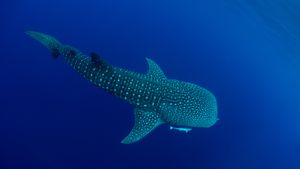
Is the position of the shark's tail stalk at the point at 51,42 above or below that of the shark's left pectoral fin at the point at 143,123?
above

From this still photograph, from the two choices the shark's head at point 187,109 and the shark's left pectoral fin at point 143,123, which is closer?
the shark's head at point 187,109

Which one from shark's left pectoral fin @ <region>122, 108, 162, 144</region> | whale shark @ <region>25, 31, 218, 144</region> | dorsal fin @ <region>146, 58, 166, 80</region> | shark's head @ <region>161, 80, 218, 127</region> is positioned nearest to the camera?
whale shark @ <region>25, 31, 218, 144</region>

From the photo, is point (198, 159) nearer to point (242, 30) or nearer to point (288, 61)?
point (242, 30)

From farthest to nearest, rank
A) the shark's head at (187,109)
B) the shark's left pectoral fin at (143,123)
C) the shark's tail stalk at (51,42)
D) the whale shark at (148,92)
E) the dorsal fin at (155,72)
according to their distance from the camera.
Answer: the dorsal fin at (155,72)
the shark's left pectoral fin at (143,123)
the shark's tail stalk at (51,42)
the shark's head at (187,109)
the whale shark at (148,92)

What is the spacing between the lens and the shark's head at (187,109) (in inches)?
195

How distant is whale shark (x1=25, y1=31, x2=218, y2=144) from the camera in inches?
189

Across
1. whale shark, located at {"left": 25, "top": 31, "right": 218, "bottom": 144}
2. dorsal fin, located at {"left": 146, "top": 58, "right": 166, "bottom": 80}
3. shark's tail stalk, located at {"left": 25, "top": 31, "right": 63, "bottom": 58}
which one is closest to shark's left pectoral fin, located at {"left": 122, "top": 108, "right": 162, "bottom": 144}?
whale shark, located at {"left": 25, "top": 31, "right": 218, "bottom": 144}

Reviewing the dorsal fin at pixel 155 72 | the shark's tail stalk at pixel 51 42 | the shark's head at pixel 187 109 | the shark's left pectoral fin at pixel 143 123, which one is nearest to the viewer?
the shark's head at pixel 187 109

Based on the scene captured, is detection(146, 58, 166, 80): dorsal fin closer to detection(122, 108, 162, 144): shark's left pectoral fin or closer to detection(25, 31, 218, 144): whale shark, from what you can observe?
detection(25, 31, 218, 144): whale shark

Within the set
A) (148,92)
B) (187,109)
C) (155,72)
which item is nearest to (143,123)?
(148,92)

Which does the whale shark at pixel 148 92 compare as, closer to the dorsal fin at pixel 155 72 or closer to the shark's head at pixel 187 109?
the shark's head at pixel 187 109

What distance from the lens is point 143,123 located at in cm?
527

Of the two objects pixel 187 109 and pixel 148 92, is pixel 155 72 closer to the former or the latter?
pixel 148 92

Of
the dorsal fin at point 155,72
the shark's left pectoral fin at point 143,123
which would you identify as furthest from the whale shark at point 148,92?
the dorsal fin at point 155,72
